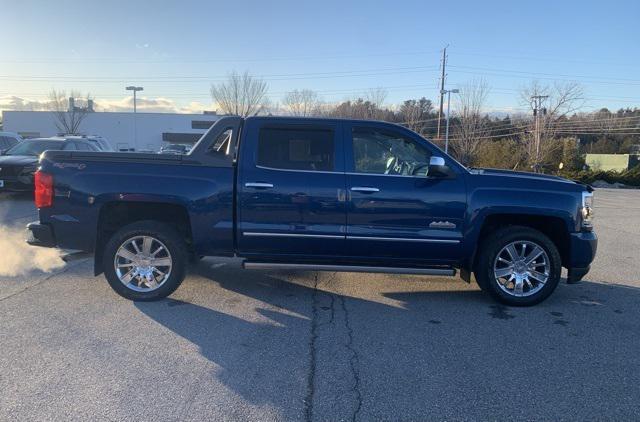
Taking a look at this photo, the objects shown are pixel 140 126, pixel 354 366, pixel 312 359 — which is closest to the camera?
pixel 354 366

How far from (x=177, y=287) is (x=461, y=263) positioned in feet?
10.4

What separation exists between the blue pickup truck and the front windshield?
33.7 ft

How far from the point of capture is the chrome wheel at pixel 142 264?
5.40m

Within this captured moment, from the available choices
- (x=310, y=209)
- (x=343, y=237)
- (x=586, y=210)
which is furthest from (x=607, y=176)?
(x=310, y=209)

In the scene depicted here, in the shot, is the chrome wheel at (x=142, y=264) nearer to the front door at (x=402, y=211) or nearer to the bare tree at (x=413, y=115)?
the front door at (x=402, y=211)

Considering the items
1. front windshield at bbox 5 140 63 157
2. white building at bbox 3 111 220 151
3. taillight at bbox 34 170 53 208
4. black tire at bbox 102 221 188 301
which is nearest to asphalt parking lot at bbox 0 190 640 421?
black tire at bbox 102 221 188 301

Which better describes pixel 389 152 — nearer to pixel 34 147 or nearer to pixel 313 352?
pixel 313 352

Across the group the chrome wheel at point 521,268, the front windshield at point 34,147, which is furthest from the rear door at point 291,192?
the front windshield at point 34,147

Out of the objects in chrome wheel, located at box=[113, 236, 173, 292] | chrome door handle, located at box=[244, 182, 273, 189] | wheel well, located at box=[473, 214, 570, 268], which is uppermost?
chrome door handle, located at box=[244, 182, 273, 189]

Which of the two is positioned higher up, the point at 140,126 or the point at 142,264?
the point at 140,126

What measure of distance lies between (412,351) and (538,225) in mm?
2462

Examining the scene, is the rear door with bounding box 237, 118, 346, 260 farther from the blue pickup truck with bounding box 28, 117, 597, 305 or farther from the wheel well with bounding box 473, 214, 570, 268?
the wheel well with bounding box 473, 214, 570, 268

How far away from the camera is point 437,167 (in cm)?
514

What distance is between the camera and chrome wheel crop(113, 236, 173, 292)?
213 inches
